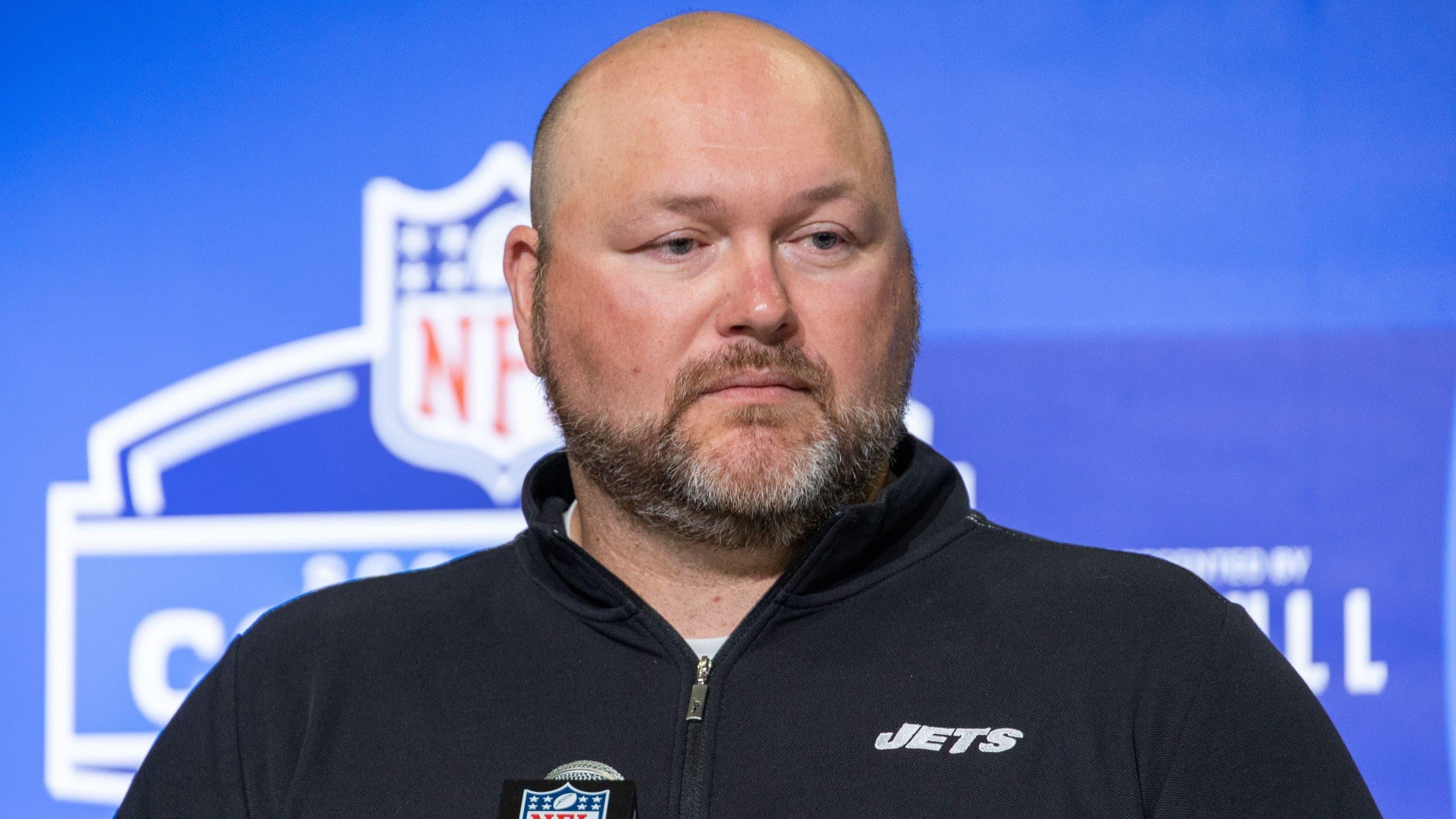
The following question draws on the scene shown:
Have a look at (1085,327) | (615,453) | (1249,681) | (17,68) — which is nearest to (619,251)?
(615,453)

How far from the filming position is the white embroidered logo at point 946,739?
107 centimetres

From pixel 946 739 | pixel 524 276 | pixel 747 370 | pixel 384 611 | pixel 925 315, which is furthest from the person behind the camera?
pixel 925 315

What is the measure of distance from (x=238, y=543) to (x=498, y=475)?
394 mm

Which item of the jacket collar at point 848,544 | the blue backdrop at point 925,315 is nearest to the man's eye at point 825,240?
the jacket collar at point 848,544

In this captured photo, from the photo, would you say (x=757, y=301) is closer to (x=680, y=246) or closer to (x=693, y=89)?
(x=680, y=246)

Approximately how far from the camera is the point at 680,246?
1.24 meters

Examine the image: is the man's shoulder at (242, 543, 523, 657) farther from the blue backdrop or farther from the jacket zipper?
A: the blue backdrop

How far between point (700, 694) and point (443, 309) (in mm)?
1072

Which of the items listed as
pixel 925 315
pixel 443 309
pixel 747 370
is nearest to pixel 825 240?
pixel 747 370

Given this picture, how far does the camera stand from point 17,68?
2.09 metres

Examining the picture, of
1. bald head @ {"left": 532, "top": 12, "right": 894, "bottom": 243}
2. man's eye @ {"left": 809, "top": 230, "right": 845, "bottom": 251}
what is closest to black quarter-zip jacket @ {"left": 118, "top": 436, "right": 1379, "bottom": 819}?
man's eye @ {"left": 809, "top": 230, "right": 845, "bottom": 251}

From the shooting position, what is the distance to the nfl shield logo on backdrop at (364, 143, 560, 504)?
6.64 feet

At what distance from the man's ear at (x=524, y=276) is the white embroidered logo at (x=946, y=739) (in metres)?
0.55

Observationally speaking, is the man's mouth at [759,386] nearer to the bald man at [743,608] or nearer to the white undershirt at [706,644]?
the bald man at [743,608]
